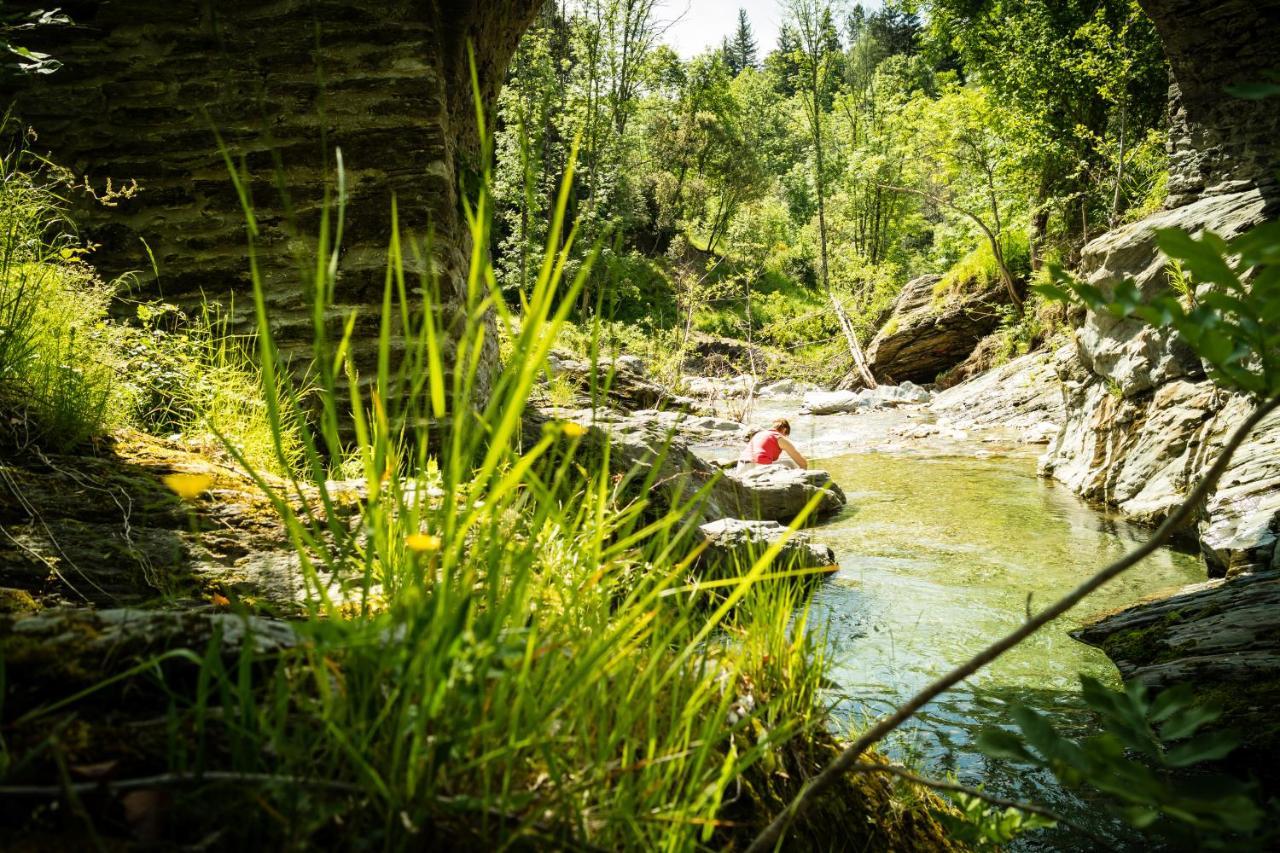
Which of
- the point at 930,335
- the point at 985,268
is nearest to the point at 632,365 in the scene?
the point at 930,335

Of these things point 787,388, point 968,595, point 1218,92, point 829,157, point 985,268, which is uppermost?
point 829,157

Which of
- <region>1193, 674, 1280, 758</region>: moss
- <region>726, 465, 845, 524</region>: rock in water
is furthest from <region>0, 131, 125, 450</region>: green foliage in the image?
<region>726, 465, 845, 524</region>: rock in water

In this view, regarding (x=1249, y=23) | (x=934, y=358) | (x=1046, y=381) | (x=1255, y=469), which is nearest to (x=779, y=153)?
(x=934, y=358)

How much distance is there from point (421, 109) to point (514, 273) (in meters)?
8.21

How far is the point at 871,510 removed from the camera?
291 inches

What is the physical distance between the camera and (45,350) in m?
2.30

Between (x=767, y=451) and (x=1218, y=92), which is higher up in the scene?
(x=1218, y=92)

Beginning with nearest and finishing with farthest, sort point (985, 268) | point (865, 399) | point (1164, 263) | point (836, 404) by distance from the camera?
point (1164, 263), point (836, 404), point (865, 399), point (985, 268)

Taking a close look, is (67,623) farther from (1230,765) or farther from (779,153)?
(779,153)

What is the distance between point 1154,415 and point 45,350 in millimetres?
7384

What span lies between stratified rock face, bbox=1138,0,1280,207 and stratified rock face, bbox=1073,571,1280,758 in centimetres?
479

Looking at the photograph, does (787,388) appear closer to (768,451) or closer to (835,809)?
(768,451)

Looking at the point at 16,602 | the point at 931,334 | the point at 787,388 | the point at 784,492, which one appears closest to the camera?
the point at 16,602

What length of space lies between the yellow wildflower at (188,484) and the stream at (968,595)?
6.21ft
